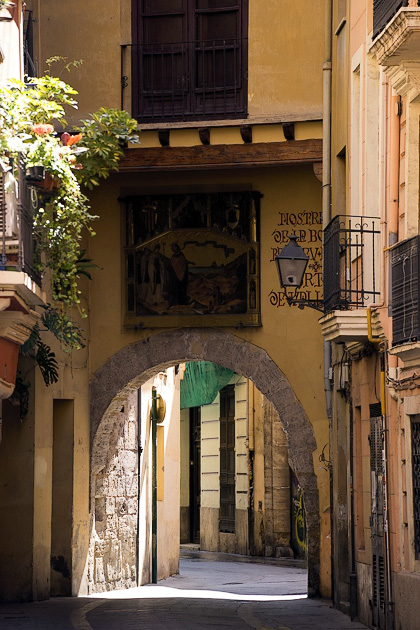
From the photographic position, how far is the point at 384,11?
44.6ft

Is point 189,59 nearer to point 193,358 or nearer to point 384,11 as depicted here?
point 193,358

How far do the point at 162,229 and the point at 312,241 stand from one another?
2.15m

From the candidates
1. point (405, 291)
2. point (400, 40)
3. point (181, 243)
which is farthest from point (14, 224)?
point (181, 243)

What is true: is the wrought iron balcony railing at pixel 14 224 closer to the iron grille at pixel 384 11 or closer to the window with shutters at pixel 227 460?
the iron grille at pixel 384 11

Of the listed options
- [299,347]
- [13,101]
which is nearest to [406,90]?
[13,101]

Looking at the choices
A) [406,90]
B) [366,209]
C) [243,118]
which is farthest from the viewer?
[243,118]

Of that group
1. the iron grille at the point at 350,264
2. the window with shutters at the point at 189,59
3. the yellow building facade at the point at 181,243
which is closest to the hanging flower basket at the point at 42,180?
the iron grille at the point at 350,264

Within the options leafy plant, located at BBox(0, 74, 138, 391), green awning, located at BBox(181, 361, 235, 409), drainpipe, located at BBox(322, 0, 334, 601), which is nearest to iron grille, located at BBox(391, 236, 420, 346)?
leafy plant, located at BBox(0, 74, 138, 391)

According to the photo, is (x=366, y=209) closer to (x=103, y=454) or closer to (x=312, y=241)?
(x=312, y=241)

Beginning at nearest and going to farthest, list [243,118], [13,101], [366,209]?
[13,101]
[366,209]
[243,118]

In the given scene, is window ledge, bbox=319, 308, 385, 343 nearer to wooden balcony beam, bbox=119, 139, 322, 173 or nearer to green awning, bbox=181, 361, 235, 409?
wooden balcony beam, bbox=119, 139, 322, 173

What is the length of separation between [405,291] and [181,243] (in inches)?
310

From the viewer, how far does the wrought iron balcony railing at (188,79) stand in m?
19.5

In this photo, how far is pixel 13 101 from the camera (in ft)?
47.0
